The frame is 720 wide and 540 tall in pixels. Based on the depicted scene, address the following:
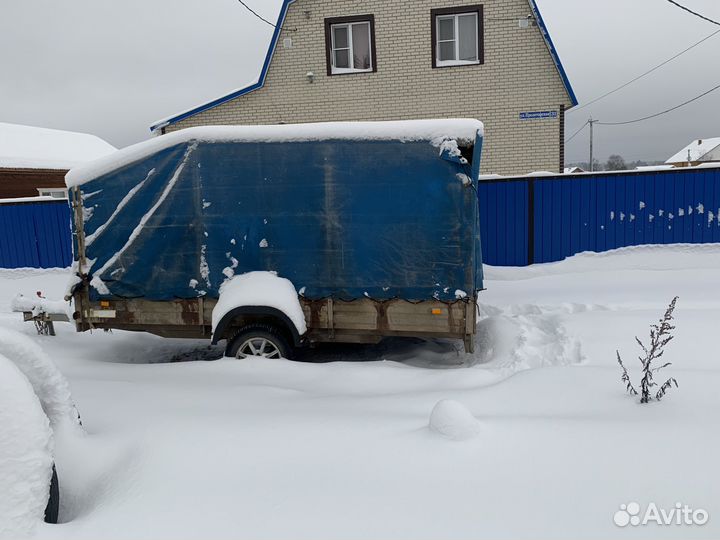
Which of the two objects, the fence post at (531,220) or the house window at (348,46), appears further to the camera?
the house window at (348,46)

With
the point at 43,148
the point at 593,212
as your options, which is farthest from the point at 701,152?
the point at 43,148

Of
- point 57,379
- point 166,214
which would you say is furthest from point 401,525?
point 166,214

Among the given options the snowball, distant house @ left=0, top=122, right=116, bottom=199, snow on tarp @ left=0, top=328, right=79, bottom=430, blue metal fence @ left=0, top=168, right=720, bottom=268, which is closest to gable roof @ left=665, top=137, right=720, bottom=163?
blue metal fence @ left=0, top=168, right=720, bottom=268

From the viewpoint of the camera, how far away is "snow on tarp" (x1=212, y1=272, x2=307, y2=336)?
16.7 ft

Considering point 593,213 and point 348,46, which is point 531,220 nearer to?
point 593,213

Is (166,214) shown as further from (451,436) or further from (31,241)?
(31,241)

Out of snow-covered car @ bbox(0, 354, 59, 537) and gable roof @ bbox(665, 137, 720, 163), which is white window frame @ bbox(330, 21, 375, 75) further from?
gable roof @ bbox(665, 137, 720, 163)

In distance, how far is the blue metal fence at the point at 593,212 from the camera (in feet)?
27.3

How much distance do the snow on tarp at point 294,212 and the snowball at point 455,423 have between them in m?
2.40

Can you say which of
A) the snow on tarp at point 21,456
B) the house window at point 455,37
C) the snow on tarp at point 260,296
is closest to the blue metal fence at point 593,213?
the house window at point 455,37

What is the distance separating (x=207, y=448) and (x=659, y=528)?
85.6 inches

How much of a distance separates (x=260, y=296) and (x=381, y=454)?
115 inches

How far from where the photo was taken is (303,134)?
5.05m

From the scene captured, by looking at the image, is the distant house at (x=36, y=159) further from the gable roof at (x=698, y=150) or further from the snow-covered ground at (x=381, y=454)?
the gable roof at (x=698, y=150)
